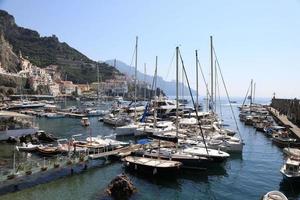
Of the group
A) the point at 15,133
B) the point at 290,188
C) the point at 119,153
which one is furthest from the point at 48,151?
the point at 290,188

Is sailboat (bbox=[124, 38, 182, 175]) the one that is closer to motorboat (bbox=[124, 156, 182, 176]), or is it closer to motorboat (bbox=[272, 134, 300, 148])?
motorboat (bbox=[124, 156, 182, 176])

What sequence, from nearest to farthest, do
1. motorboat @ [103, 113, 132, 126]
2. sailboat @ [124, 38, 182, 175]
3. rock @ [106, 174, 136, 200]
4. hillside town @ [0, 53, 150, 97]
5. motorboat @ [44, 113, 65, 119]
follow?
rock @ [106, 174, 136, 200]
sailboat @ [124, 38, 182, 175]
motorboat @ [103, 113, 132, 126]
motorboat @ [44, 113, 65, 119]
hillside town @ [0, 53, 150, 97]

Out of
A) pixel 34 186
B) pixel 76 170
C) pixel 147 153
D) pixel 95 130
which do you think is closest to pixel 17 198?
pixel 34 186

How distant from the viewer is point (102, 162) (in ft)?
99.9

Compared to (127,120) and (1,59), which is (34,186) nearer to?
(127,120)

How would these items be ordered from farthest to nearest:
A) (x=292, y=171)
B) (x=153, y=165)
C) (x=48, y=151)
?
(x=48, y=151) < (x=153, y=165) < (x=292, y=171)

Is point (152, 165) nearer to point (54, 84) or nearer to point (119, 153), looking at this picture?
point (119, 153)

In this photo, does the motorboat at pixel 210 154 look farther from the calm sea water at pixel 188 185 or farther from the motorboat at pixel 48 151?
the motorboat at pixel 48 151

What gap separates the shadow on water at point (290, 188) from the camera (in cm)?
2343

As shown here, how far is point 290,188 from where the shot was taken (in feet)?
80.6

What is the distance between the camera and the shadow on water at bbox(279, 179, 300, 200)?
76.9 ft

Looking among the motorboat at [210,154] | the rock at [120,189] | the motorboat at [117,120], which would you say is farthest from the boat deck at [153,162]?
the motorboat at [117,120]

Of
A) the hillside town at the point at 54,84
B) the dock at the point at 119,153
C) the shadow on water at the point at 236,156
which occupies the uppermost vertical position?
the hillside town at the point at 54,84

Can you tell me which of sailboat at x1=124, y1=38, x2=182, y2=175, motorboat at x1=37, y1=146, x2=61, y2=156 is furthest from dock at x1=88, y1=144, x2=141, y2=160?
motorboat at x1=37, y1=146, x2=61, y2=156
